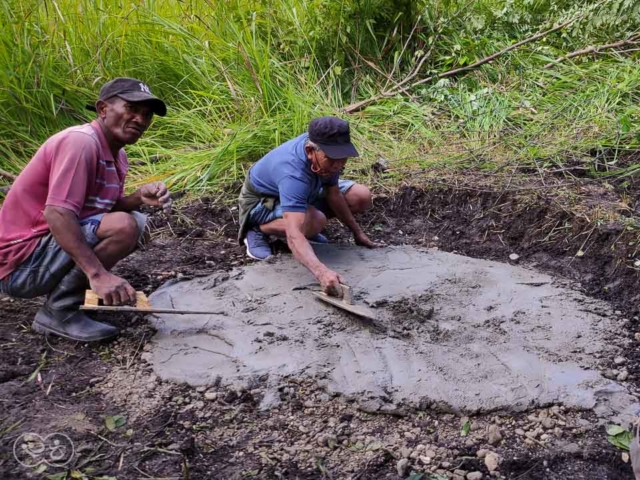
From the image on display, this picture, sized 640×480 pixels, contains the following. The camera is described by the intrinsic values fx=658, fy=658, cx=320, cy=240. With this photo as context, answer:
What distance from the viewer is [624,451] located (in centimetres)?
193

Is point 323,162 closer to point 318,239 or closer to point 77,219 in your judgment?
point 318,239

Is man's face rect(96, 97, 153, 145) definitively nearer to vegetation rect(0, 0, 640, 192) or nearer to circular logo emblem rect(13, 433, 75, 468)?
circular logo emblem rect(13, 433, 75, 468)

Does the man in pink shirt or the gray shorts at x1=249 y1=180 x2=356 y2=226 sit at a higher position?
the man in pink shirt

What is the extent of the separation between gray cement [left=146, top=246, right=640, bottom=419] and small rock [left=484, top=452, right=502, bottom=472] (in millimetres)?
210

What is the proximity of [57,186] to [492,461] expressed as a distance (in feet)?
5.34

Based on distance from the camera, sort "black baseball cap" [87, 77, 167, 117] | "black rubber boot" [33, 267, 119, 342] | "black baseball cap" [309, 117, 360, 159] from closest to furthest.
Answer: "black baseball cap" [87, 77, 167, 117] → "black rubber boot" [33, 267, 119, 342] → "black baseball cap" [309, 117, 360, 159]

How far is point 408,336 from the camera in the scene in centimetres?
248

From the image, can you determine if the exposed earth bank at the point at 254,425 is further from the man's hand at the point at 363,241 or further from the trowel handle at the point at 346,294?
the man's hand at the point at 363,241

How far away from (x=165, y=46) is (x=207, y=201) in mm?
1420

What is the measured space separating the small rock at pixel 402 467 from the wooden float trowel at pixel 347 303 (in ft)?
2.17

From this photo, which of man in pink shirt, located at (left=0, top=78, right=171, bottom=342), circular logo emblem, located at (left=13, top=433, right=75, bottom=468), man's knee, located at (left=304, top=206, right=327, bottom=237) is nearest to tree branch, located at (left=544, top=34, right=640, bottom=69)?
man's knee, located at (left=304, top=206, right=327, bottom=237)

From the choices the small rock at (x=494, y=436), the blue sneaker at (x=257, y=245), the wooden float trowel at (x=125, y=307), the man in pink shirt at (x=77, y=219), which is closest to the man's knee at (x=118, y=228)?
the man in pink shirt at (x=77, y=219)

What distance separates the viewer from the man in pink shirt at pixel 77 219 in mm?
2230

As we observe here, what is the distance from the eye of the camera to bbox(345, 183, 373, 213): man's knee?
3336mm
